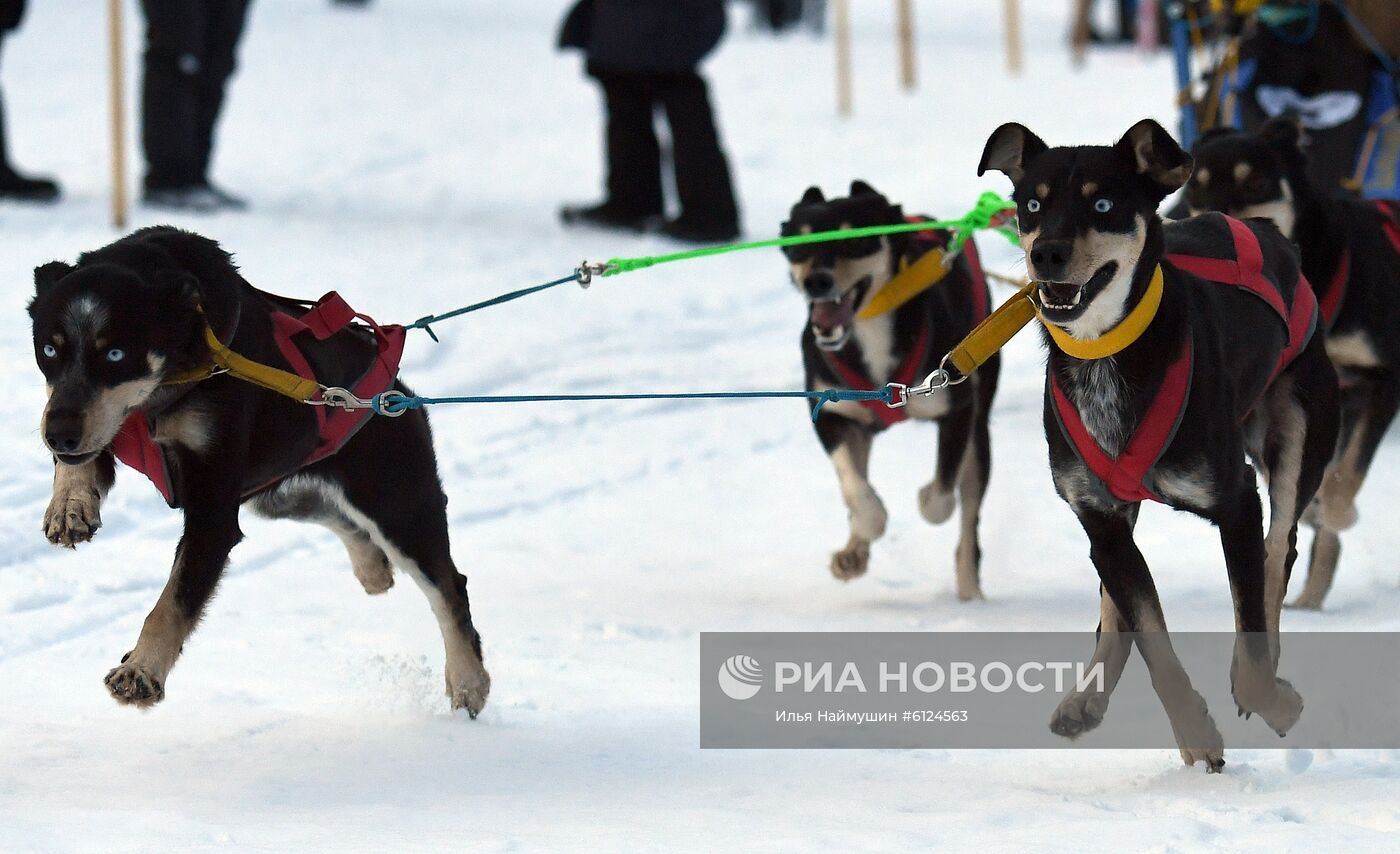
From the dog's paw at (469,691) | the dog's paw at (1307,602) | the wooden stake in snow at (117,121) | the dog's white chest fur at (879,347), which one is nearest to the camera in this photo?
the dog's paw at (469,691)

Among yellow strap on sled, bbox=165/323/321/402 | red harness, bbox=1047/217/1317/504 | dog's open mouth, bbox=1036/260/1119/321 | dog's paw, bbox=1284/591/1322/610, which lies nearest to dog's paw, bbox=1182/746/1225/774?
red harness, bbox=1047/217/1317/504

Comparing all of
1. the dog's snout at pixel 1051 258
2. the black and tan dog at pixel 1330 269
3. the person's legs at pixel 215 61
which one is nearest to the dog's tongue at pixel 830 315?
the black and tan dog at pixel 1330 269

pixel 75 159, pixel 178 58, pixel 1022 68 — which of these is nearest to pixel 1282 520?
pixel 178 58

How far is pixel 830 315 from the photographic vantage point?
4637 mm

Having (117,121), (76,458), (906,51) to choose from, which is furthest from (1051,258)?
(906,51)

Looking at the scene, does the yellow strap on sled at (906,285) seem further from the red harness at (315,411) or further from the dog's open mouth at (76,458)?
the dog's open mouth at (76,458)

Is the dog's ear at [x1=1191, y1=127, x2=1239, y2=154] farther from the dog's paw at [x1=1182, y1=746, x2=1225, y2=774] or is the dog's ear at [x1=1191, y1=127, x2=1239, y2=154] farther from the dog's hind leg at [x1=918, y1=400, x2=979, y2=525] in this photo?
the dog's paw at [x1=1182, y1=746, x2=1225, y2=774]

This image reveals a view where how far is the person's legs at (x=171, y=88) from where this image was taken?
802 cm

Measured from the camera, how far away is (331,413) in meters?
3.49

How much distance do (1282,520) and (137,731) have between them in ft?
7.76

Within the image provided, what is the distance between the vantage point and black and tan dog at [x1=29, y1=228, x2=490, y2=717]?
3.04m

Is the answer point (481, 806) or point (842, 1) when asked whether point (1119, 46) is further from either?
point (481, 806)

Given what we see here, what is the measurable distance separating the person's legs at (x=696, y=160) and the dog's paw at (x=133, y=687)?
6292 millimetres

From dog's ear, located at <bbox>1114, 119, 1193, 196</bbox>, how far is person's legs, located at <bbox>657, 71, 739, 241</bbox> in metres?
6.02
